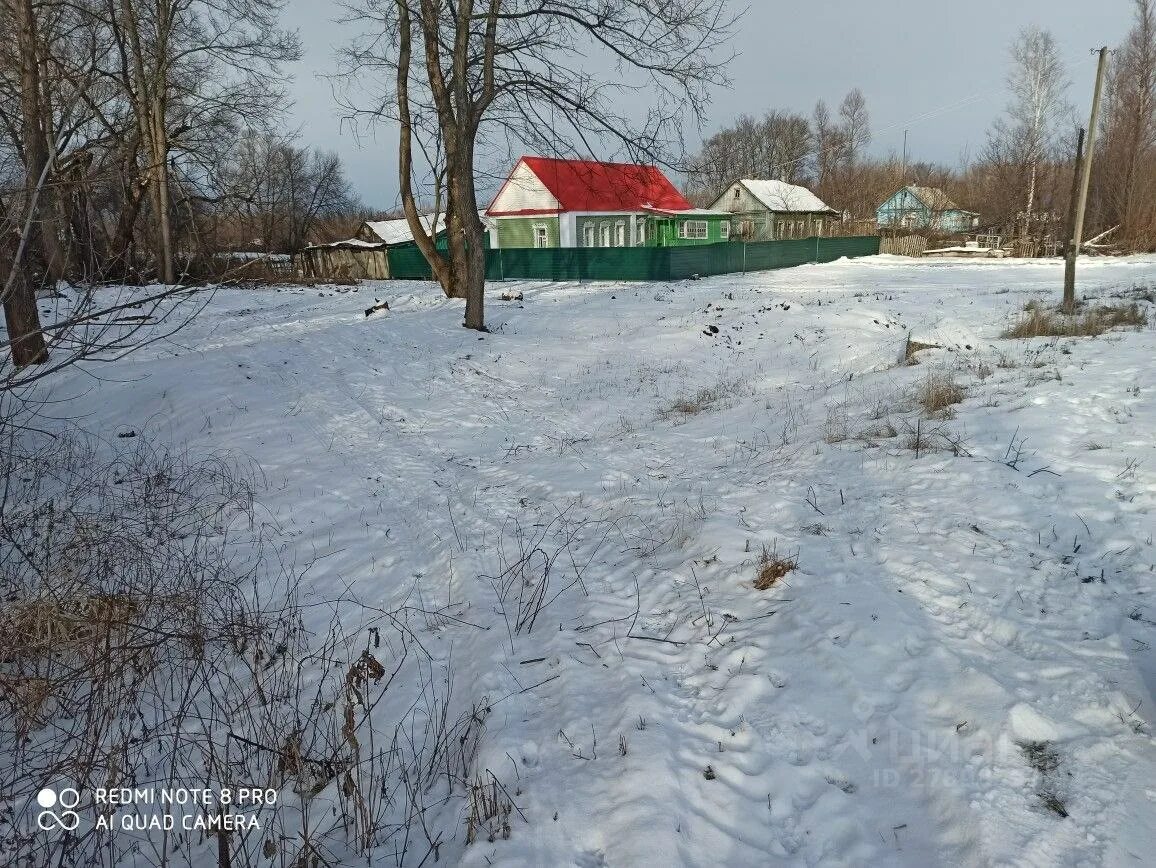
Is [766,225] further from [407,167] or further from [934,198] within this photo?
[407,167]

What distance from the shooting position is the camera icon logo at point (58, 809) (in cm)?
296

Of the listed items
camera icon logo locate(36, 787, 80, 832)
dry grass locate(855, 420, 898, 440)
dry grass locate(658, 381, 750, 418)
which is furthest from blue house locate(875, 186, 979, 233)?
camera icon logo locate(36, 787, 80, 832)

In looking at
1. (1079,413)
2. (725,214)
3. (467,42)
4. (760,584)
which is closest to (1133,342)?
(1079,413)

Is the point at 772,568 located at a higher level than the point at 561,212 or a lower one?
lower

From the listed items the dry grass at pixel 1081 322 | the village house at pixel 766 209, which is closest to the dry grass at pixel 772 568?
the dry grass at pixel 1081 322

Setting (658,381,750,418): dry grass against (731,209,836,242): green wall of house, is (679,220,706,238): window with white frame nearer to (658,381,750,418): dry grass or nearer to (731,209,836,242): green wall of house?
(731,209,836,242): green wall of house

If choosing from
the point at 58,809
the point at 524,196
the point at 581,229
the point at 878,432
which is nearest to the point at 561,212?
the point at 581,229

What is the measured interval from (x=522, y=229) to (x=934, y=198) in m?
50.1

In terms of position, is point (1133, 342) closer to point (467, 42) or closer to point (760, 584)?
point (760, 584)

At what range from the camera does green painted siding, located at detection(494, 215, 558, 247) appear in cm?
3694

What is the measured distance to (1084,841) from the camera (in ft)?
7.93

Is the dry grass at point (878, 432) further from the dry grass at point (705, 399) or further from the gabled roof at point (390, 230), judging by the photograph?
the gabled roof at point (390, 230)

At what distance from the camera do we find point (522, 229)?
37844mm

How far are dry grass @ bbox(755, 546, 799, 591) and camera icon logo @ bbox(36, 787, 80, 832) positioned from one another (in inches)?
146
